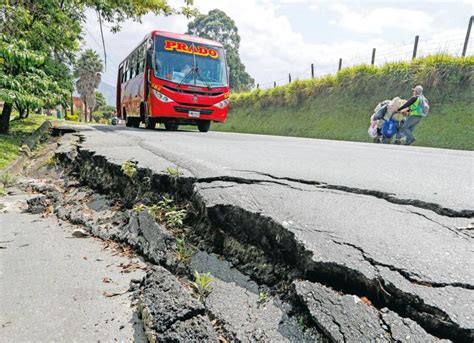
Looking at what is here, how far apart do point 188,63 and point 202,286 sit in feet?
26.4

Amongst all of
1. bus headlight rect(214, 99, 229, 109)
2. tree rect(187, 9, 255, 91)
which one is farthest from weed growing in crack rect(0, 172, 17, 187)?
tree rect(187, 9, 255, 91)

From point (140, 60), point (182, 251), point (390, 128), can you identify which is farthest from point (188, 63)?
point (182, 251)

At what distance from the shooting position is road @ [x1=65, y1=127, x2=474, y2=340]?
45.4 inches

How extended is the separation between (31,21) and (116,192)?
6426 mm

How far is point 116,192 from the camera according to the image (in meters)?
3.22

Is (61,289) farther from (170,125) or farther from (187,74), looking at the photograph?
(170,125)

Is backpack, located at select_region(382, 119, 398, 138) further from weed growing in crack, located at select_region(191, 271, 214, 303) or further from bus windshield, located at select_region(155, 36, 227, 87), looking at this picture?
weed growing in crack, located at select_region(191, 271, 214, 303)

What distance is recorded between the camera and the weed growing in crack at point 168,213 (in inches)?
85.7

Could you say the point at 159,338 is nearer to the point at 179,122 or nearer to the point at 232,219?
the point at 232,219

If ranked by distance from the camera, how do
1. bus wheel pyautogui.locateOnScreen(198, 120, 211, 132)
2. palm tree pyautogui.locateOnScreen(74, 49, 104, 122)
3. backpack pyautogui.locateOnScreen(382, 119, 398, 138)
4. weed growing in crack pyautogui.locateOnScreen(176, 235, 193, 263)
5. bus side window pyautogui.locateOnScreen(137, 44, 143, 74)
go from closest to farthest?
weed growing in crack pyautogui.locateOnScreen(176, 235, 193, 263) < backpack pyautogui.locateOnScreen(382, 119, 398, 138) < bus side window pyautogui.locateOnScreen(137, 44, 143, 74) < bus wheel pyautogui.locateOnScreen(198, 120, 211, 132) < palm tree pyautogui.locateOnScreen(74, 49, 104, 122)

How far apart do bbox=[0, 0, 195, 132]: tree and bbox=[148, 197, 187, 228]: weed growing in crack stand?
12.3 ft

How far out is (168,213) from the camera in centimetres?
222

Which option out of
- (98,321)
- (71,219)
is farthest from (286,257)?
(71,219)

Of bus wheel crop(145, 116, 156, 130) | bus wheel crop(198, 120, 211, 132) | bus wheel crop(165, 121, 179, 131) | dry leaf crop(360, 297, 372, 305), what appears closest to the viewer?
dry leaf crop(360, 297, 372, 305)
